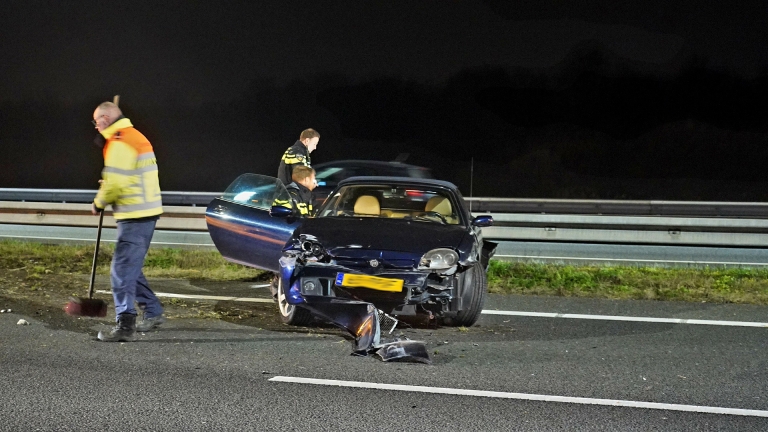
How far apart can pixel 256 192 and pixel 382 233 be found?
206cm

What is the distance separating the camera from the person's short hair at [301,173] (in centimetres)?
1026

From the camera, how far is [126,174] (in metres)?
7.86

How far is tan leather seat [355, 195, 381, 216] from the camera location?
9234mm

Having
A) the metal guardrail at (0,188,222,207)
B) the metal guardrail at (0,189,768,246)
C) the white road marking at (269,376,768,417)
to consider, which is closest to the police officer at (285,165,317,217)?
the white road marking at (269,376,768,417)

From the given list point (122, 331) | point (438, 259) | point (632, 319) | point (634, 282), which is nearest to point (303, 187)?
point (438, 259)

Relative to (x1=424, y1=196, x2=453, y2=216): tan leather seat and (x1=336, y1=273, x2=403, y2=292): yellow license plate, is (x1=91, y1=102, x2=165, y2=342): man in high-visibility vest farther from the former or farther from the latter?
(x1=424, y1=196, x2=453, y2=216): tan leather seat

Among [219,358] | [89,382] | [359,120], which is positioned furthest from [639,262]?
[359,120]

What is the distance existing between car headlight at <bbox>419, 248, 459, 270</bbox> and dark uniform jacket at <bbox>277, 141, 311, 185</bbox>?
11.3ft

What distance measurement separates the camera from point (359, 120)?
4659 cm

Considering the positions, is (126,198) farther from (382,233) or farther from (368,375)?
(368,375)

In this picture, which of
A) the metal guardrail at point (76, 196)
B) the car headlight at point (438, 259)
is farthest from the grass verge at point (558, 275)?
the metal guardrail at point (76, 196)

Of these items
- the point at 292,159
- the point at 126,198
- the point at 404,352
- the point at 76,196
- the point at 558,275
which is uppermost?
the point at 292,159

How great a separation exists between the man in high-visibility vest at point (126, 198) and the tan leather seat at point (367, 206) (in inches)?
81.4

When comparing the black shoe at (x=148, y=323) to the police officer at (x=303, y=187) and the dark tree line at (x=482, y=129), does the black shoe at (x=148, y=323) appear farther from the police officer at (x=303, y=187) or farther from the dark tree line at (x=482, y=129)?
the dark tree line at (x=482, y=129)
